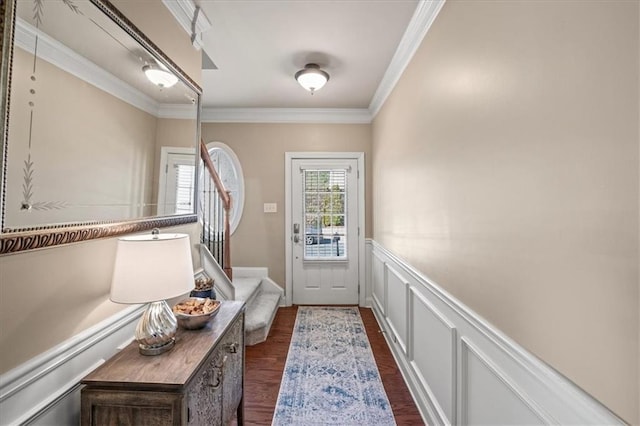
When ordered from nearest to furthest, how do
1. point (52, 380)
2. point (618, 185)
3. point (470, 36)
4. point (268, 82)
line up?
point (618, 185) → point (52, 380) → point (470, 36) → point (268, 82)

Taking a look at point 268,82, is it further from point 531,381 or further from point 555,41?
point 531,381

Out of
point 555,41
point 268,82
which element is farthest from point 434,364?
point 268,82

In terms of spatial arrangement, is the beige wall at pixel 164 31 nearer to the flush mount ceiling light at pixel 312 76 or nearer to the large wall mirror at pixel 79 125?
the large wall mirror at pixel 79 125

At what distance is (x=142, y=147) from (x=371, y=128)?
3.03 meters

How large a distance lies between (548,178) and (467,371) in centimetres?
98

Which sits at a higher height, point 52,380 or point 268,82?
point 268,82

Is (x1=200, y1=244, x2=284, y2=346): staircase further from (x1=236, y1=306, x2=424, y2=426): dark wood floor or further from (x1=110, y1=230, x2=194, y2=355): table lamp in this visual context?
(x1=110, y1=230, x2=194, y2=355): table lamp

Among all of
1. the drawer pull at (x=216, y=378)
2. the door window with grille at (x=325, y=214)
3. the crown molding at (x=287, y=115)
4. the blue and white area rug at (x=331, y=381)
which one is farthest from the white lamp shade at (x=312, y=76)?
the blue and white area rug at (x=331, y=381)

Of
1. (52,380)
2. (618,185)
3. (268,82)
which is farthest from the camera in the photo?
(268,82)

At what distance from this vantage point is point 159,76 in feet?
5.04

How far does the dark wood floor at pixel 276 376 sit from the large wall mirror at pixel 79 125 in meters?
1.38

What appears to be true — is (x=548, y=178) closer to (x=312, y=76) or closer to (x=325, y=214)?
(x=312, y=76)

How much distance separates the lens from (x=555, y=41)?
2.80 feet

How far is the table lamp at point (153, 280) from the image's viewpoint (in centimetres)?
106
